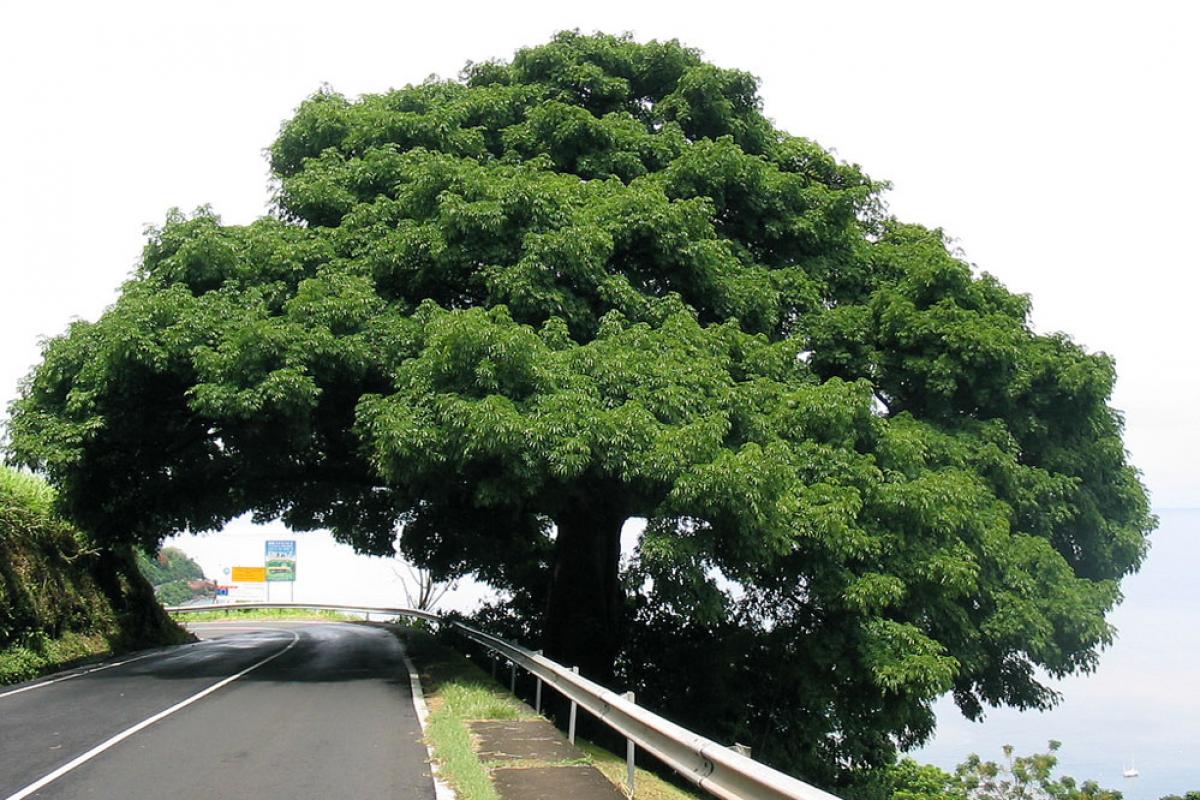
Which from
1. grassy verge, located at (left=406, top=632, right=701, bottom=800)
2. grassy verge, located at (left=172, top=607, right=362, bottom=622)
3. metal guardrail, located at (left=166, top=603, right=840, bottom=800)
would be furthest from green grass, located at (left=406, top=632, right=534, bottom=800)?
grassy verge, located at (left=172, top=607, right=362, bottom=622)

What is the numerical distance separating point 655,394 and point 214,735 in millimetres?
6726

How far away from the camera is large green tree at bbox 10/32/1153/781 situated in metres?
13.5

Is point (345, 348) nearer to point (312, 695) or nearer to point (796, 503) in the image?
point (312, 695)

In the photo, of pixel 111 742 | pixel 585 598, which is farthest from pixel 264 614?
pixel 111 742

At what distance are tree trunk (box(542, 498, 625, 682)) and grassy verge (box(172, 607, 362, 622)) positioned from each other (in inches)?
1377

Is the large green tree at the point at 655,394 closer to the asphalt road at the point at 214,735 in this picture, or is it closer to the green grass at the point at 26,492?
the green grass at the point at 26,492

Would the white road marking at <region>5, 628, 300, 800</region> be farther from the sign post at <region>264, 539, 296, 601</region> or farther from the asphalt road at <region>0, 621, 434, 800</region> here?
the sign post at <region>264, 539, 296, 601</region>

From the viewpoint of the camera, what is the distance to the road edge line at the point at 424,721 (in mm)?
7684

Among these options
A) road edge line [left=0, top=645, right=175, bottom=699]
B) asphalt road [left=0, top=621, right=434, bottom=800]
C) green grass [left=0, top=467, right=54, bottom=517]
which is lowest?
road edge line [left=0, top=645, right=175, bottom=699]

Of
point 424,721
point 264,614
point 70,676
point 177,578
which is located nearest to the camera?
point 424,721

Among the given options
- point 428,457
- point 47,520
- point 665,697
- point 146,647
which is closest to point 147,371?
point 428,457

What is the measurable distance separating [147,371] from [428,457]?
17.9 ft

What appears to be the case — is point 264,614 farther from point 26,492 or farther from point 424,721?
point 424,721

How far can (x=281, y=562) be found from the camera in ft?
196
